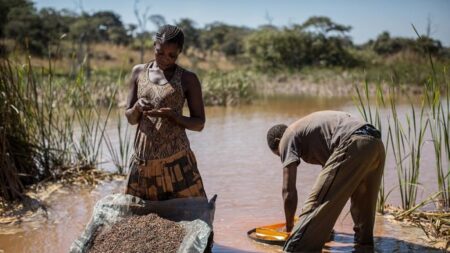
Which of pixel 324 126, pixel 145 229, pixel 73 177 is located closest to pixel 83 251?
pixel 145 229

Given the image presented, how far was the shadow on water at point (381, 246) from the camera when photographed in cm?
426

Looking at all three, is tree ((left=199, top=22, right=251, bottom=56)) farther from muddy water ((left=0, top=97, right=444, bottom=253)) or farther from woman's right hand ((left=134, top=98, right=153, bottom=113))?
woman's right hand ((left=134, top=98, right=153, bottom=113))

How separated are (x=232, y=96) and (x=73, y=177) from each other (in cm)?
1128

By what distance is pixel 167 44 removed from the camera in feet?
11.4

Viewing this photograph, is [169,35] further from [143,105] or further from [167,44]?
[143,105]

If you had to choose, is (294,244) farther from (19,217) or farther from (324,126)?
(19,217)

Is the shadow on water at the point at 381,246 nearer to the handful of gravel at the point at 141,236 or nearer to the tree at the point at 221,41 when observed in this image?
the handful of gravel at the point at 141,236

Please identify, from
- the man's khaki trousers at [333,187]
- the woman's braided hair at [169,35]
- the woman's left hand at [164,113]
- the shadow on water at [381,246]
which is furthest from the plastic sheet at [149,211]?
the shadow on water at [381,246]

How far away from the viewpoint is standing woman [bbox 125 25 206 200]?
3.49 metres

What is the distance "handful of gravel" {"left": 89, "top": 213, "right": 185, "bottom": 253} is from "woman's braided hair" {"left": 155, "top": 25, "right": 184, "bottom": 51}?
1.14 metres

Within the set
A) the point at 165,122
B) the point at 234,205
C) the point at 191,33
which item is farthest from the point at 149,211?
the point at 191,33

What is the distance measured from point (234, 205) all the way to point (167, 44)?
2.86 m

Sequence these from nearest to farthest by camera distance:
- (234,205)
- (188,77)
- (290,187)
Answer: (188,77)
(290,187)
(234,205)

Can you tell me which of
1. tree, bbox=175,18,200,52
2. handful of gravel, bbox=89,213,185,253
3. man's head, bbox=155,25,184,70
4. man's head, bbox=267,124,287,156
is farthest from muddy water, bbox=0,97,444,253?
tree, bbox=175,18,200,52
